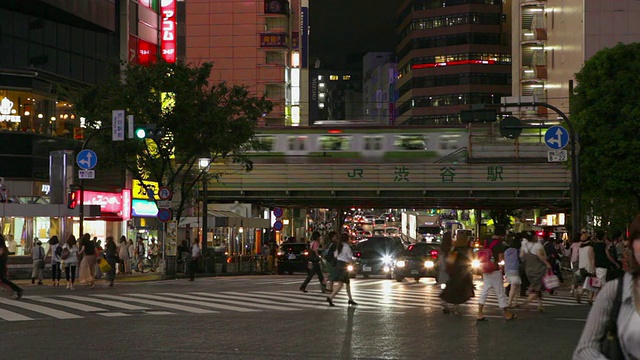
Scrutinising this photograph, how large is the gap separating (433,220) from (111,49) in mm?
43041

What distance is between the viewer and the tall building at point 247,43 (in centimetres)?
8850

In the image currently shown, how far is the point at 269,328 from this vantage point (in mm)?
16500

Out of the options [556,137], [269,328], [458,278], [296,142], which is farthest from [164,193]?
[296,142]

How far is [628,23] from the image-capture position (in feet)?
220

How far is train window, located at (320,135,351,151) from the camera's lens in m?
60.4

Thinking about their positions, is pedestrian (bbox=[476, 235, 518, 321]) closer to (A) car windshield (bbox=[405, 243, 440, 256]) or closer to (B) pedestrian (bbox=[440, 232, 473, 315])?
(B) pedestrian (bbox=[440, 232, 473, 315])

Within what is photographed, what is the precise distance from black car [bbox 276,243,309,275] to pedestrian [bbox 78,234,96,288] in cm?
1732

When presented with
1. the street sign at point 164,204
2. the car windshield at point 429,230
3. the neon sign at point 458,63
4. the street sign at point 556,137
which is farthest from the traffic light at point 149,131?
the neon sign at point 458,63

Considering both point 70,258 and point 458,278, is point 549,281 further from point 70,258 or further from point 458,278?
point 70,258

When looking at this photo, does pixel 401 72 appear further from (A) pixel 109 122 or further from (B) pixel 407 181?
(A) pixel 109 122

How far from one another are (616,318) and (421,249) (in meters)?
32.3

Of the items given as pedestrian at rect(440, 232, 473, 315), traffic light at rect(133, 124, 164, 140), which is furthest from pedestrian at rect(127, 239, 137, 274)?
pedestrian at rect(440, 232, 473, 315)

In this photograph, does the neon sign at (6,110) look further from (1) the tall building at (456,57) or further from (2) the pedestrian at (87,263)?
(1) the tall building at (456,57)

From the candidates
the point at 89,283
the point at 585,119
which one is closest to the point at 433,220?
the point at 585,119
